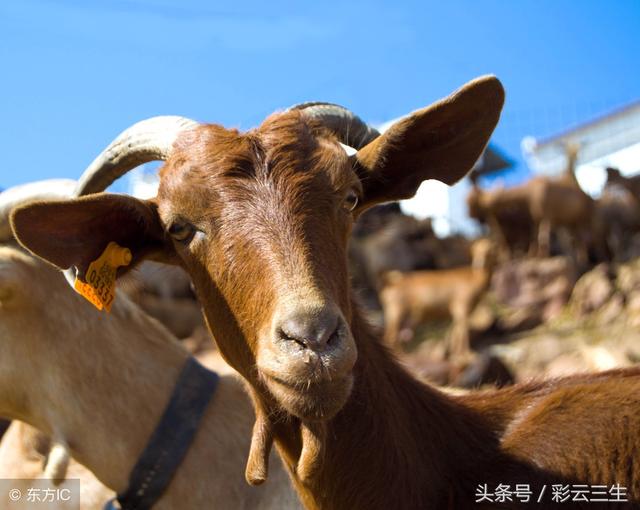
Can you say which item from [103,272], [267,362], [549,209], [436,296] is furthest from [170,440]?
[549,209]

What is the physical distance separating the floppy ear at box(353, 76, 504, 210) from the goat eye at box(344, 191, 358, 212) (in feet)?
0.61

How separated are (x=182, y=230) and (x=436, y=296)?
13.9 m

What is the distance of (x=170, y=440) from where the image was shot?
155 inches

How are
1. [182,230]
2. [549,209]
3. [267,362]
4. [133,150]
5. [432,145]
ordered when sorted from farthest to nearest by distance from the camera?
1. [549,209]
2. [133,150]
3. [432,145]
4. [182,230]
5. [267,362]

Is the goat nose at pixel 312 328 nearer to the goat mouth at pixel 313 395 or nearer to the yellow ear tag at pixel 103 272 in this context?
the goat mouth at pixel 313 395

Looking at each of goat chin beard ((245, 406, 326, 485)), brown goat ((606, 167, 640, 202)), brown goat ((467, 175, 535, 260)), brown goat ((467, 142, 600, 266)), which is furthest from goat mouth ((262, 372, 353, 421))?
brown goat ((467, 175, 535, 260))

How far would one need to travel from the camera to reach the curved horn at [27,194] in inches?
162

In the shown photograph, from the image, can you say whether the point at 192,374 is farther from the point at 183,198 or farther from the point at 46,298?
the point at 183,198

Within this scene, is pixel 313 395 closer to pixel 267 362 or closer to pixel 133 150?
pixel 267 362

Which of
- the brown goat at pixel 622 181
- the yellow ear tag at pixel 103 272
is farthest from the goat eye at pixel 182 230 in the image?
the brown goat at pixel 622 181

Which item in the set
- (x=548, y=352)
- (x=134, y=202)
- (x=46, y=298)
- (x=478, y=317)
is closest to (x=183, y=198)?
(x=134, y=202)

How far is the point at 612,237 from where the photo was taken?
59.9ft

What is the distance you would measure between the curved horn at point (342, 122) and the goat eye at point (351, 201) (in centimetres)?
58

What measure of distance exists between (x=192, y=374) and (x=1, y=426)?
225 cm
